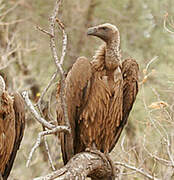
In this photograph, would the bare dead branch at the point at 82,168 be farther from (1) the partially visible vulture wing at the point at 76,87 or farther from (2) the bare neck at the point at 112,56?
(2) the bare neck at the point at 112,56

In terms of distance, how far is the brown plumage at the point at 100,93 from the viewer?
5465 millimetres

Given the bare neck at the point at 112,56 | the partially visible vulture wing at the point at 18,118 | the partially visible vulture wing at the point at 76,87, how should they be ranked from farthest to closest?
the partially visible vulture wing at the point at 18,118
the bare neck at the point at 112,56
the partially visible vulture wing at the point at 76,87

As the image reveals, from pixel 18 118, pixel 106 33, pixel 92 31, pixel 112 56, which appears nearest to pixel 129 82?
pixel 112 56

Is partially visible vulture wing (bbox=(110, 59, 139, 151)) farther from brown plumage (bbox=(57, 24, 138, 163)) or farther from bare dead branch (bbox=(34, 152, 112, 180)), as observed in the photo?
bare dead branch (bbox=(34, 152, 112, 180))

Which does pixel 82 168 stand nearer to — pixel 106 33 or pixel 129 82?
pixel 129 82

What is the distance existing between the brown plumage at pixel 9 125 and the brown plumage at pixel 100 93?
1.80ft

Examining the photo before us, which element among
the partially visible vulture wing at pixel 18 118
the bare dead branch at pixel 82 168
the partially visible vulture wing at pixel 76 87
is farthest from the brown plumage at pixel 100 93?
the partially visible vulture wing at pixel 18 118

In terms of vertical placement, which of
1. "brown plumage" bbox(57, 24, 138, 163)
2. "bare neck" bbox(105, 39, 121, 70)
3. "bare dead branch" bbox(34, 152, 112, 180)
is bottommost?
"bare dead branch" bbox(34, 152, 112, 180)

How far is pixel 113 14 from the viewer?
59.4ft

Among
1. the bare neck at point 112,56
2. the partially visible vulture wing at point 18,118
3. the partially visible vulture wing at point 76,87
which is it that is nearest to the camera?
the partially visible vulture wing at point 76,87

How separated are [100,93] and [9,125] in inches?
43.6

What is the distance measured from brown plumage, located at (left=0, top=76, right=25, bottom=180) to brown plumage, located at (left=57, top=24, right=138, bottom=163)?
1.80 feet

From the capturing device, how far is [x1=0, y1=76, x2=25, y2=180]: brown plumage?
548 cm

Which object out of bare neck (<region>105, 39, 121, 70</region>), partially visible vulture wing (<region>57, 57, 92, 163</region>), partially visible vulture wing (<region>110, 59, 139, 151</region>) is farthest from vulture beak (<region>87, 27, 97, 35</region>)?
partially visible vulture wing (<region>110, 59, 139, 151</region>)
